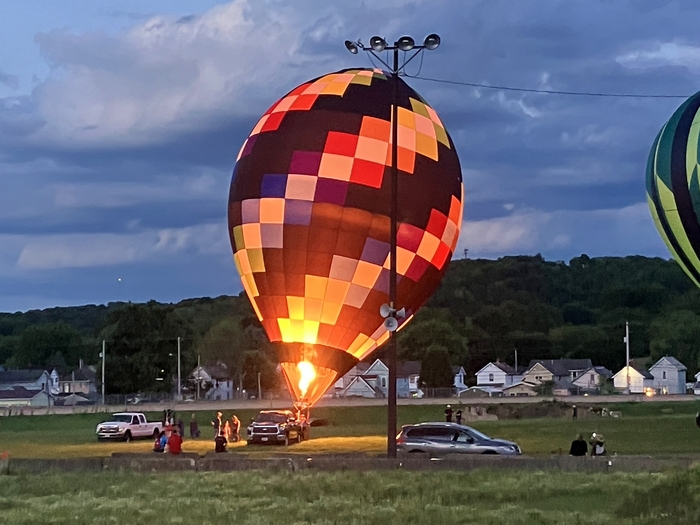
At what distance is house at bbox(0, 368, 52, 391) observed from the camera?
4828 inches

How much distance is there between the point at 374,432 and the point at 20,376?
9181 centimetres

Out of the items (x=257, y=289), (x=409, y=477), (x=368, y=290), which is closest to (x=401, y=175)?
(x=368, y=290)

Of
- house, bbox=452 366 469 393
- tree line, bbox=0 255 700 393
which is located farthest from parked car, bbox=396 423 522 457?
house, bbox=452 366 469 393

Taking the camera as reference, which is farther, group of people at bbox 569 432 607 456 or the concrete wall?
group of people at bbox 569 432 607 456

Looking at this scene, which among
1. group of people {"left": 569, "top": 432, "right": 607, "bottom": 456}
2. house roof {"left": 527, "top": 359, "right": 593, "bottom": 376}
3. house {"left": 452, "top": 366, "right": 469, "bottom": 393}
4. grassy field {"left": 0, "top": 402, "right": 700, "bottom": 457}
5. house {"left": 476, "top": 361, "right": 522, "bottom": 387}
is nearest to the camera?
group of people {"left": 569, "top": 432, "right": 607, "bottom": 456}

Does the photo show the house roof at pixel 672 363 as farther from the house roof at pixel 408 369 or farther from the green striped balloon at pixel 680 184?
the green striped balloon at pixel 680 184

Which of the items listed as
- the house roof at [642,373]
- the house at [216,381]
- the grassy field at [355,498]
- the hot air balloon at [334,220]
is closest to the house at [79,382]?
the house at [216,381]

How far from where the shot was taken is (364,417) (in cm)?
5850

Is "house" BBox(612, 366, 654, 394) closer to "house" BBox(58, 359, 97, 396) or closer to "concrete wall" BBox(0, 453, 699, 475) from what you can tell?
"house" BBox(58, 359, 97, 396)

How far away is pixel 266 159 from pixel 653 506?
2167cm

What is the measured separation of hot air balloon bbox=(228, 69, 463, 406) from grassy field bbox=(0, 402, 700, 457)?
11.7ft

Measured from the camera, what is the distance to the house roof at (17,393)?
11562 cm

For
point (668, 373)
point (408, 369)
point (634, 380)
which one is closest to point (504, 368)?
point (408, 369)

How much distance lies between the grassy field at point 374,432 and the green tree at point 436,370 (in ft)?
132
